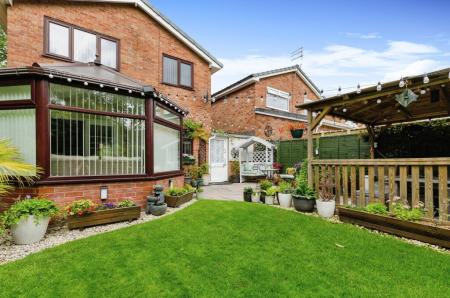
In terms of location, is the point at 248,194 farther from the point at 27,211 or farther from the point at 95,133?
the point at 27,211

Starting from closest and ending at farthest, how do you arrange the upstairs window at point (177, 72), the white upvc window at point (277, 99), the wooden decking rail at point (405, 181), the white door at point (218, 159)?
the wooden decking rail at point (405, 181)
the upstairs window at point (177, 72)
the white door at point (218, 159)
the white upvc window at point (277, 99)

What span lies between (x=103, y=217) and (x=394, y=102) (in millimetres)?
7786

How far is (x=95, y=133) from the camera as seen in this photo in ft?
19.3

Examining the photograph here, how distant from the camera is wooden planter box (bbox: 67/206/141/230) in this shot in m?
4.98

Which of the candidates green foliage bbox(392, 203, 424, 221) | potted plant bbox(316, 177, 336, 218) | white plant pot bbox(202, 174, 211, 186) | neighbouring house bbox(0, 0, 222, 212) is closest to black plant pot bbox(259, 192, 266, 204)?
potted plant bbox(316, 177, 336, 218)

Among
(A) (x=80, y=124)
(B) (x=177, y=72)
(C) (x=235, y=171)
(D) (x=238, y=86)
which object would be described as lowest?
(C) (x=235, y=171)

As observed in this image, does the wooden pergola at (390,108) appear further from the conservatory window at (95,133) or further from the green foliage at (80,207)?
the green foliage at (80,207)

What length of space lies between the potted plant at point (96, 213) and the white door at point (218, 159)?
7.26 meters

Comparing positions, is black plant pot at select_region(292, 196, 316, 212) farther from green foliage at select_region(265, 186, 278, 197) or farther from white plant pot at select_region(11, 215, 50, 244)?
white plant pot at select_region(11, 215, 50, 244)

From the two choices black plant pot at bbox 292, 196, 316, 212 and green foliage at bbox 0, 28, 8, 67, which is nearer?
black plant pot at bbox 292, 196, 316, 212

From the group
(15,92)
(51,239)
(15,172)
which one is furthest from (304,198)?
(15,92)

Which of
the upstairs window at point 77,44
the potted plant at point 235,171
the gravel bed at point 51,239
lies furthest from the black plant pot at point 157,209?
the potted plant at point 235,171

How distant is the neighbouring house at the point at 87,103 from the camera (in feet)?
16.8

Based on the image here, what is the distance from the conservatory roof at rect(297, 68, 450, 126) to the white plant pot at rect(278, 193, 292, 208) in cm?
252
